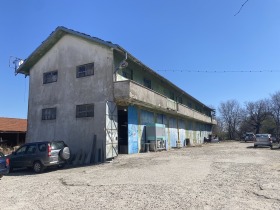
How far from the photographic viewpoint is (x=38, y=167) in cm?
1544

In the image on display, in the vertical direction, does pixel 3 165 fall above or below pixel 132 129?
below

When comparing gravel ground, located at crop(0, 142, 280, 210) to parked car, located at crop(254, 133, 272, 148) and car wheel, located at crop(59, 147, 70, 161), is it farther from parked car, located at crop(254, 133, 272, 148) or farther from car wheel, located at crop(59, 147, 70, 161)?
parked car, located at crop(254, 133, 272, 148)

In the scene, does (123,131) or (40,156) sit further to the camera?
(123,131)

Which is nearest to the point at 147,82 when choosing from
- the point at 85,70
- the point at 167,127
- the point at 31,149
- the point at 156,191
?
the point at 167,127

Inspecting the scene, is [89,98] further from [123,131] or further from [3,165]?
[3,165]

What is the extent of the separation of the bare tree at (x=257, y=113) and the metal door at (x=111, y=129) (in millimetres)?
66645

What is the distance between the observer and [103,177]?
38.3 feet

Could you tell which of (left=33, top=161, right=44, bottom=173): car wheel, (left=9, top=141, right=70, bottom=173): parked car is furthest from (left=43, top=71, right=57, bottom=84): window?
(left=33, top=161, right=44, bottom=173): car wheel

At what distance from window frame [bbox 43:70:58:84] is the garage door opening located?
5.54 meters

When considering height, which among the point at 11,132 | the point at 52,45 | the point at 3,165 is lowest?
the point at 3,165

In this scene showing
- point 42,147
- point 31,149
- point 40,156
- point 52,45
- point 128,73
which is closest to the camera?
point 40,156

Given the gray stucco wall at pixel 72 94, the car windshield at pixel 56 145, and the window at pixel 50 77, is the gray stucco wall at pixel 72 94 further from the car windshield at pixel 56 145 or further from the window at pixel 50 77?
the car windshield at pixel 56 145

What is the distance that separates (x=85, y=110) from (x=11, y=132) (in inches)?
657

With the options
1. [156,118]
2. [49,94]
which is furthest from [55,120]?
[156,118]
